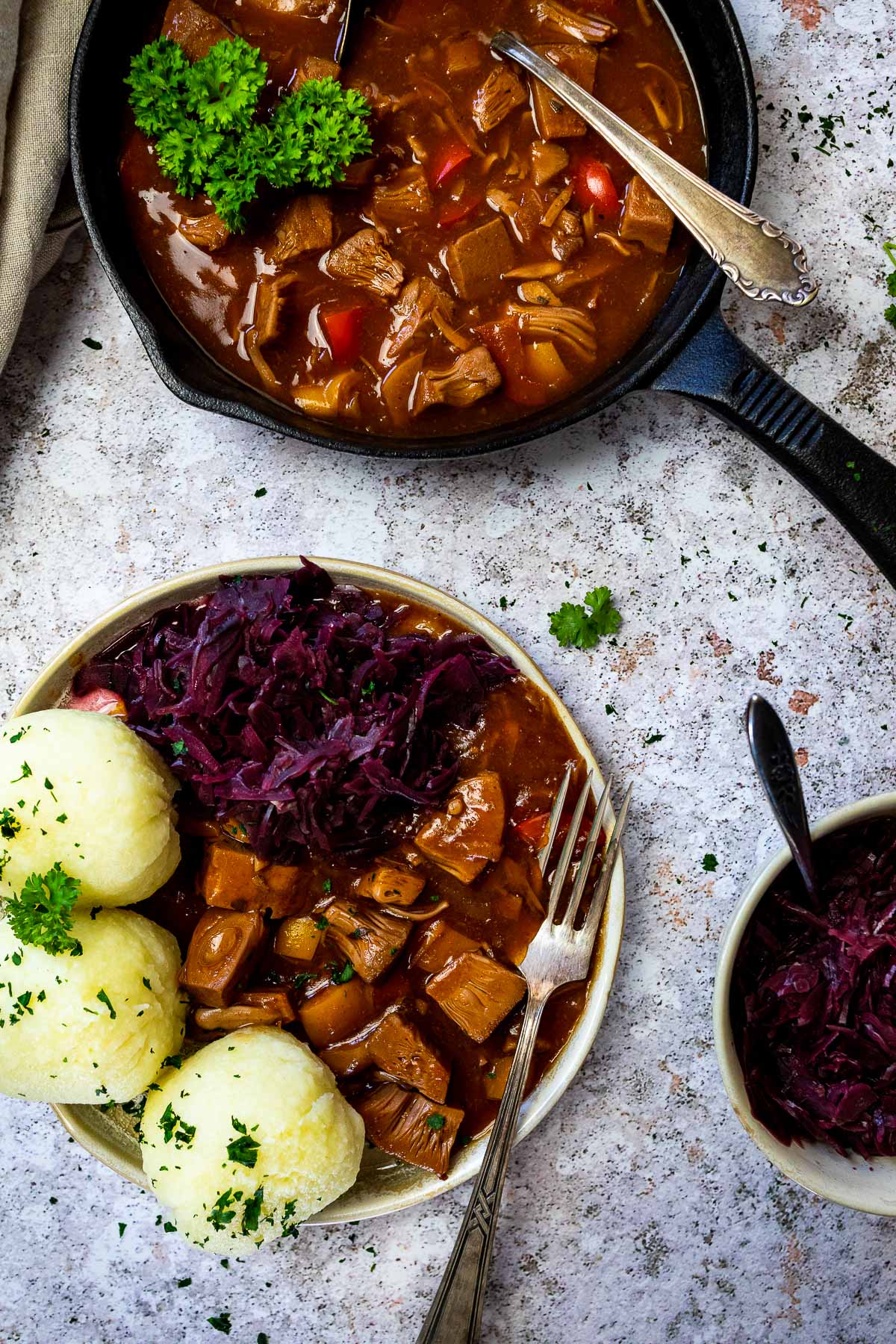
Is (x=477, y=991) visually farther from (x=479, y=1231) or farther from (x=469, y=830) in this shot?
(x=479, y=1231)

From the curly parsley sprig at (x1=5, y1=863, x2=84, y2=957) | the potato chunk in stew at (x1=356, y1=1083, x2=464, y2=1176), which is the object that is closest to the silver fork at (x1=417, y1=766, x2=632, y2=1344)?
the potato chunk in stew at (x1=356, y1=1083, x2=464, y2=1176)

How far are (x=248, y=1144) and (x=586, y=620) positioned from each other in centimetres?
177

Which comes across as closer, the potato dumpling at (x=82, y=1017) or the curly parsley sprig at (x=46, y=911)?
the curly parsley sprig at (x=46, y=911)

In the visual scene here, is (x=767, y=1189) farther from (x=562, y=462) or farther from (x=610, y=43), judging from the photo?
(x=610, y=43)

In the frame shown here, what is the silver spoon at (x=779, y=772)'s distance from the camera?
2.81 meters

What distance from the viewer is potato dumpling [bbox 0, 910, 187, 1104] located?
2744 mm

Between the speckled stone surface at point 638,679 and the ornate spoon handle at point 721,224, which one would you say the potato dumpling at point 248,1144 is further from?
the ornate spoon handle at point 721,224

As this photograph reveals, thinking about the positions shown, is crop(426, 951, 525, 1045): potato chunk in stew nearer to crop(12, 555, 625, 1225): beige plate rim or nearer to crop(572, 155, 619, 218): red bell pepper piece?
crop(12, 555, 625, 1225): beige plate rim

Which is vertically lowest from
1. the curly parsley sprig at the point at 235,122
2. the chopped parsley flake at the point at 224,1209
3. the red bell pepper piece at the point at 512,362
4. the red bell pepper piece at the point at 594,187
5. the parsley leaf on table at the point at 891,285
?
the chopped parsley flake at the point at 224,1209

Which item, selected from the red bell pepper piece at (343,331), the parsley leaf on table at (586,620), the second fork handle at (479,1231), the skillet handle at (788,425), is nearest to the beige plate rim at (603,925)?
the second fork handle at (479,1231)

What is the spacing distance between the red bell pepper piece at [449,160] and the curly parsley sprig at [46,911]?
2.18 m

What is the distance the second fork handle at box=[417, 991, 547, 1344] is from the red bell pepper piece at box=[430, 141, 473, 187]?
2352 millimetres

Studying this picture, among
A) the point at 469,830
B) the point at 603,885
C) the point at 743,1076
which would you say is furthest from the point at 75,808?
the point at 743,1076

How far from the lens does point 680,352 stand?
9.40 feet
